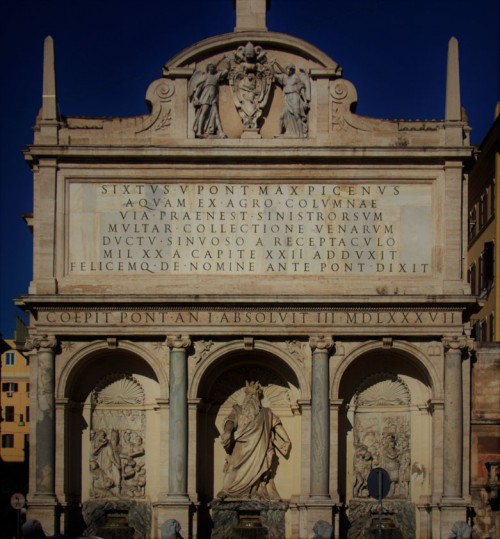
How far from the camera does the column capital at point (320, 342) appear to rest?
31.4 meters

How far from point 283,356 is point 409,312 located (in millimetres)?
3486

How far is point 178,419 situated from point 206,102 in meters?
8.51

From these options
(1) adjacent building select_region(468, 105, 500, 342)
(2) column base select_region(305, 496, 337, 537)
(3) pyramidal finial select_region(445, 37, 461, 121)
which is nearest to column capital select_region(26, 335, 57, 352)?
(2) column base select_region(305, 496, 337, 537)

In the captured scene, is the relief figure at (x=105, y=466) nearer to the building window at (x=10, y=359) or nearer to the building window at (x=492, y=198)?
the building window at (x=492, y=198)

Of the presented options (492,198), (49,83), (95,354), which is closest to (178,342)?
(95,354)

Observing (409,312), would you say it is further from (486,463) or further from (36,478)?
(36,478)

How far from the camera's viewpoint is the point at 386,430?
32.5 metres

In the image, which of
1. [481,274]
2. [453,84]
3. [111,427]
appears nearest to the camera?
[453,84]

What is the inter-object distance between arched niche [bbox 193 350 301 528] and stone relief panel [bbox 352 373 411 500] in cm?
164

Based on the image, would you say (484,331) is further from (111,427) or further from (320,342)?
(111,427)

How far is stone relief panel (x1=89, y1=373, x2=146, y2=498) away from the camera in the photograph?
106 ft

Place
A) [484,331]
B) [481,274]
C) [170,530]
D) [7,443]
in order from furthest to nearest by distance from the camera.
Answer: [7,443], [481,274], [484,331], [170,530]

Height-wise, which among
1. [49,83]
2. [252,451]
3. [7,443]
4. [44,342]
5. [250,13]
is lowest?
[7,443]

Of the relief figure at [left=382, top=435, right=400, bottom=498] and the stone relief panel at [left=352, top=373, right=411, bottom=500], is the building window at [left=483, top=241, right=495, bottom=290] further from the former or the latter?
the relief figure at [left=382, top=435, right=400, bottom=498]
